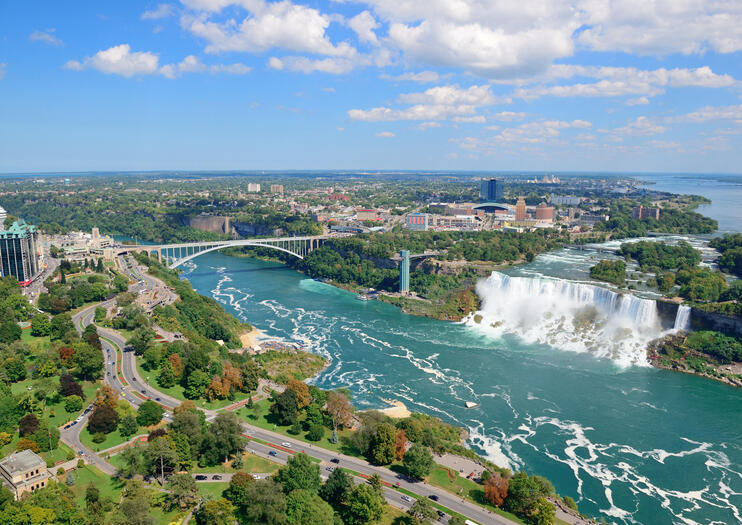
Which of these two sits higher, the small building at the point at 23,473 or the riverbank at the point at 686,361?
the small building at the point at 23,473

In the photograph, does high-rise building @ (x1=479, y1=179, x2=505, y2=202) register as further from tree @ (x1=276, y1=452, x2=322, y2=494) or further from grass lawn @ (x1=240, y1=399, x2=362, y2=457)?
tree @ (x1=276, y1=452, x2=322, y2=494)

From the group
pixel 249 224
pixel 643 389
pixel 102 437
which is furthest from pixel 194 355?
pixel 249 224

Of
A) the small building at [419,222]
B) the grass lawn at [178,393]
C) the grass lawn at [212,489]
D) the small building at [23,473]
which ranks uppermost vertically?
the small building at [419,222]

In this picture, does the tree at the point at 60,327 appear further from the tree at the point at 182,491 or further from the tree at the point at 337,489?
the tree at the point at 337,489

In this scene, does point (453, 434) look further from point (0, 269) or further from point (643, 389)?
point (0, 269)

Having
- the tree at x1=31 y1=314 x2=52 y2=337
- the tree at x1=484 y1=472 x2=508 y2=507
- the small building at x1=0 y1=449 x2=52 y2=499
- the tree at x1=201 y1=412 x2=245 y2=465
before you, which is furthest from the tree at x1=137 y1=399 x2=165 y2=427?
the tree at x1=484 y1=472 x2=508 y2=507

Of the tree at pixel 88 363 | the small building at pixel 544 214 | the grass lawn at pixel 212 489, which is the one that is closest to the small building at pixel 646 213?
the small building at pixel 544 214

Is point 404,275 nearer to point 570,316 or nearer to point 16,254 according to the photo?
point 570,316
